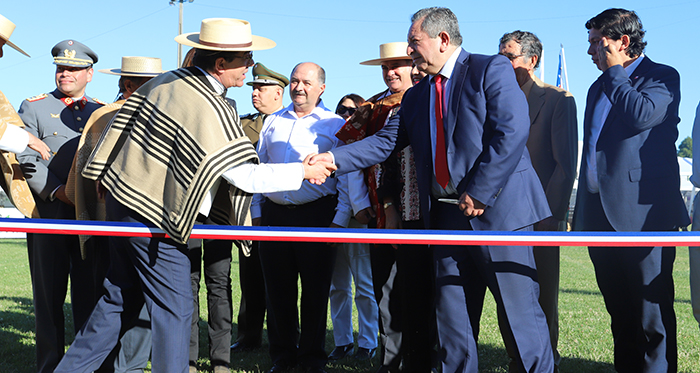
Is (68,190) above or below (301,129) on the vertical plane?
below

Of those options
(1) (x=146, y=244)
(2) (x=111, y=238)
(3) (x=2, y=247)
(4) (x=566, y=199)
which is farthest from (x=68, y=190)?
(3) (x=2, y=247)

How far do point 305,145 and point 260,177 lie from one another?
1393 mm

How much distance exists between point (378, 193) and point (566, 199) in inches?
54.5

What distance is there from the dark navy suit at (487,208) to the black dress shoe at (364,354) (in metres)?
1.91

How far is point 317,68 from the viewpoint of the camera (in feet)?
15.3

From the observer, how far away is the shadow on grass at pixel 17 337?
14.8 feet

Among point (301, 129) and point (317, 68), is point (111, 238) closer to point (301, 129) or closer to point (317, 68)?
point (301, 129)

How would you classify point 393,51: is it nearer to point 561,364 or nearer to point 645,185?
point 645,185

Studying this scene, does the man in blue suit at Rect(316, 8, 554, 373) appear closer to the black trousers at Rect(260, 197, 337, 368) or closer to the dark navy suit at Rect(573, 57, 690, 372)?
the dark navy suit at Rect(573, 57, 690, 372)

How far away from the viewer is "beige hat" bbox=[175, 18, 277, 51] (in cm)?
323

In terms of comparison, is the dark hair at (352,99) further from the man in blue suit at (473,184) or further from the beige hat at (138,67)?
the man in blue suit at (473,184)

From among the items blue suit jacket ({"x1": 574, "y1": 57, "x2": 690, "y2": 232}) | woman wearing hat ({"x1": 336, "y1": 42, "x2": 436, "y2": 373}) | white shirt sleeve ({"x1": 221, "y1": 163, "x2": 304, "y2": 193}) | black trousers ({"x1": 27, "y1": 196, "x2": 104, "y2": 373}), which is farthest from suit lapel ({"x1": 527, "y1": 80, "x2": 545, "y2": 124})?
black trousers ({"x1": 27, "y1": 196, "x2": 104, "y2": 373})

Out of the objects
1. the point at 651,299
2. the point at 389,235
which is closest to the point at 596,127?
the point at 651,299

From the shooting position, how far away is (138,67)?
4750 mm
